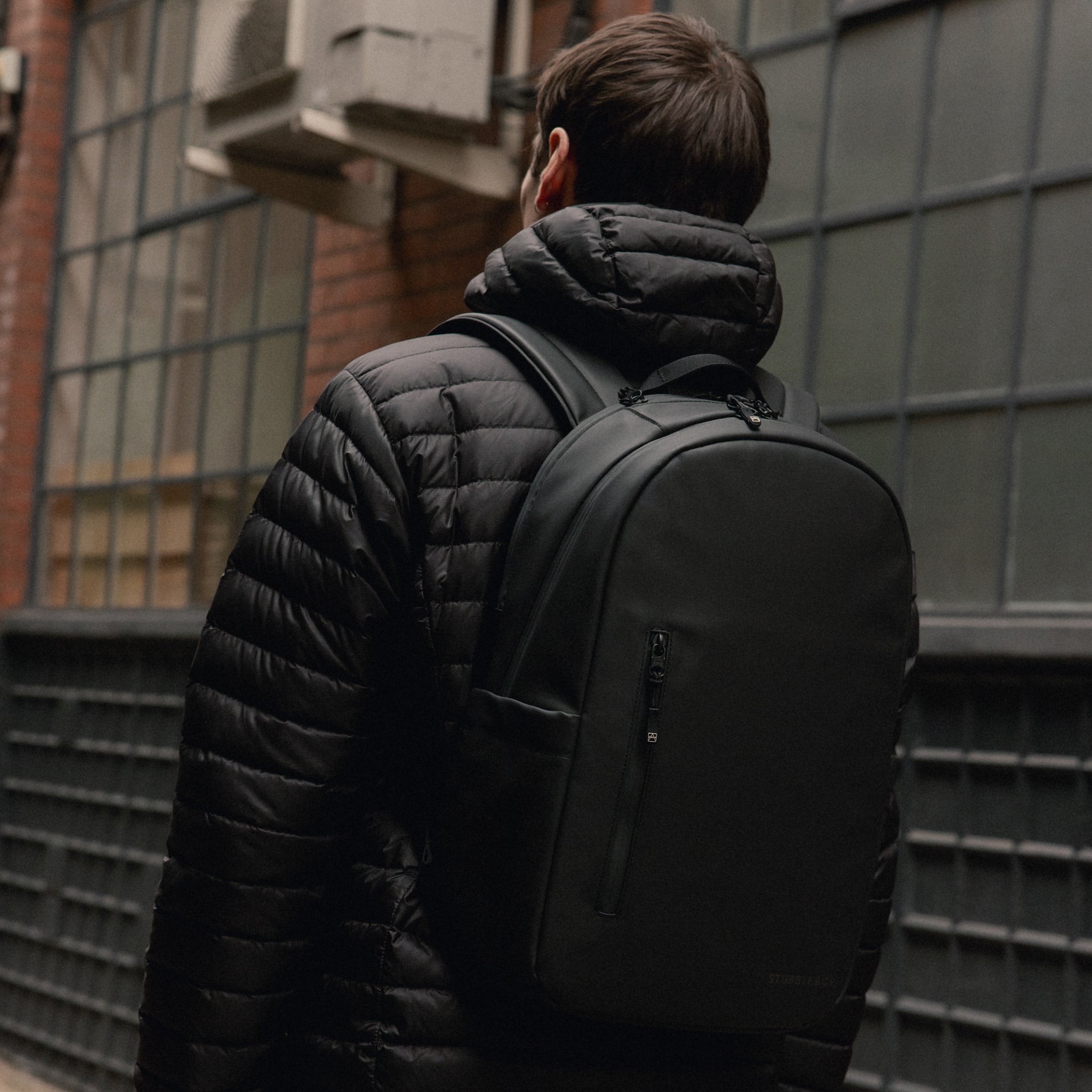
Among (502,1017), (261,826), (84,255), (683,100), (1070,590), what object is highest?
(84,255)

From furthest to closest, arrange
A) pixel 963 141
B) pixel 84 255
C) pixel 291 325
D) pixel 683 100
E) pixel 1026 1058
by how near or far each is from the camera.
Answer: pixel 84 255 < pixel 291 325 < pixel 963 141 < pixel 1026 1058 < pixel 683 100

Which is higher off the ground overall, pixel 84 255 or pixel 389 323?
pixel 84 255

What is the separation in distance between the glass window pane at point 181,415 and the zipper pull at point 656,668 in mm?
5184

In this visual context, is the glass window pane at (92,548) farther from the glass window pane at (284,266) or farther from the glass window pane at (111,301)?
the glass window pane at (284,266)

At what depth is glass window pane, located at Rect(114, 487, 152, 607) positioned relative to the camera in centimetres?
669

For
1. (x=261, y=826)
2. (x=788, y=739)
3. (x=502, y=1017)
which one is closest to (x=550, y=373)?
(x=788, y=739)

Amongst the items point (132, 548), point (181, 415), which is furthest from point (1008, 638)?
point (132, 548)

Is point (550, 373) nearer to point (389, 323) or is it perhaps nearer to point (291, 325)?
point (389, 323)

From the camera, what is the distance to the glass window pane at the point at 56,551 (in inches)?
281

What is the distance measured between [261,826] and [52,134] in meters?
6.45

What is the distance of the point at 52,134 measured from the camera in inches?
289

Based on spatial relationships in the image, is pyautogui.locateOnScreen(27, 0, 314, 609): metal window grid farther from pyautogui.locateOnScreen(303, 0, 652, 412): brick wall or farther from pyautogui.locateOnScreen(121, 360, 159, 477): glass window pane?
pyautogui.locateOnScreen(303, 0, 652, 412): brick wall

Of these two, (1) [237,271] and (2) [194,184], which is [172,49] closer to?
(2) [194,184]

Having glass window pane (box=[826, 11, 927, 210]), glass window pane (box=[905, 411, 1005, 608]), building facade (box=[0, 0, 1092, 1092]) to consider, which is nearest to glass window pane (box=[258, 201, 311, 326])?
building facade (box=[0, 0, 1092, 1092])
